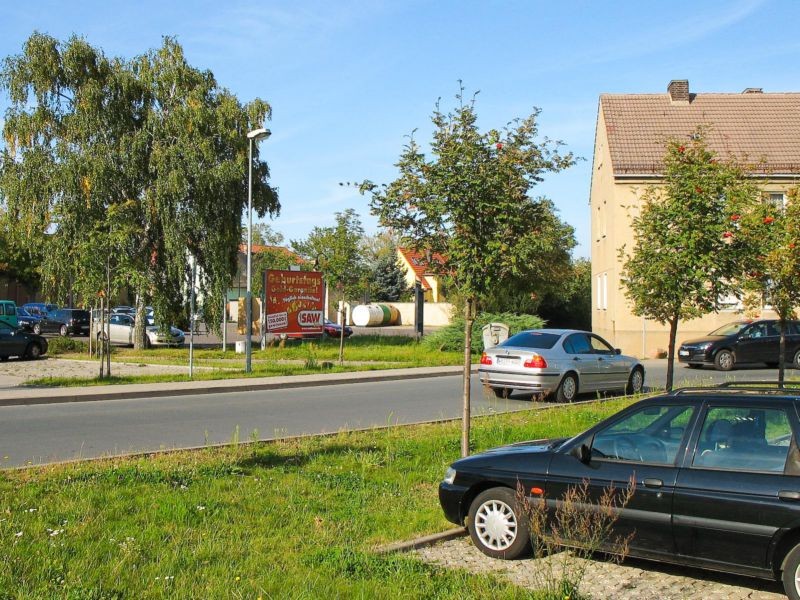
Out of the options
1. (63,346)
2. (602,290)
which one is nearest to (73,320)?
(63,346)

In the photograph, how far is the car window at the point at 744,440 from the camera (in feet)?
17.0

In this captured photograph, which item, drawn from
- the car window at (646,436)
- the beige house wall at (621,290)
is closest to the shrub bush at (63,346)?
the beige house wall at (621,290)

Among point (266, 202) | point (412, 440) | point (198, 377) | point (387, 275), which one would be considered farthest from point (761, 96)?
point (387, 275)

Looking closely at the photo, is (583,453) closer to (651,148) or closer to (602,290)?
(651,148)

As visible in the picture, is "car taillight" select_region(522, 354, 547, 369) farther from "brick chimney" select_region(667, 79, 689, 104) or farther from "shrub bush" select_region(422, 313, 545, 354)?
"brick chimney" select_region(667, 79, 689, 104)

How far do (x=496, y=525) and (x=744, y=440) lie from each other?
6.11 ft

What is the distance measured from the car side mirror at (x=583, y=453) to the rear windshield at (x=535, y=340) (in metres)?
11.2

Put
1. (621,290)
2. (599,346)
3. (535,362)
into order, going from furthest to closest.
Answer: (621,290)
(599,346)
(535,362)

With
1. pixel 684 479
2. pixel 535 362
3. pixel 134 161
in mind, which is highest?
pixel 134 161

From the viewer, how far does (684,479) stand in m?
5.36

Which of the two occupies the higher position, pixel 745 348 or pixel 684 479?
pixel 745 348

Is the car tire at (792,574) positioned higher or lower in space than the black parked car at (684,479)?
lower

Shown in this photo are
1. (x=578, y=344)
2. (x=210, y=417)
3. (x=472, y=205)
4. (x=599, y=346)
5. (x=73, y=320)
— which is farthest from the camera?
(x=73, y=320)

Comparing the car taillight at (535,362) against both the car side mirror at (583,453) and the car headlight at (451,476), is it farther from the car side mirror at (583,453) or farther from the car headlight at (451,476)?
the car side mirror at (583,453)
